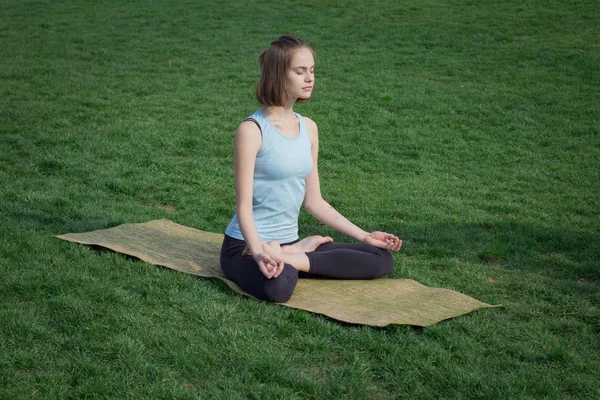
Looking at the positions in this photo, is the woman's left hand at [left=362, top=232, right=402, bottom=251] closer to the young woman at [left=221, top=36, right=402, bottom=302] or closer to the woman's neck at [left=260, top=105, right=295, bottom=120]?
the young woman at [left=221, top=36, right=402, bottom=302]

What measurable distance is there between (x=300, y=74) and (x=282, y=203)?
33.4 inches

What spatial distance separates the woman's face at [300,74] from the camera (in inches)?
181

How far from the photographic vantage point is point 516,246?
258 inches

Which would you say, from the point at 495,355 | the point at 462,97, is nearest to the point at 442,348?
the point at 495,355

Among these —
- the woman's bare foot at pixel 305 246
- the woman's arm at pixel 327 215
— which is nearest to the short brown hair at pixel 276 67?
the woman's arm at pixel 327 215

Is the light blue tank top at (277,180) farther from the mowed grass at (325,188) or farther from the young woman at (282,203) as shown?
the mowed grass at (325,188)

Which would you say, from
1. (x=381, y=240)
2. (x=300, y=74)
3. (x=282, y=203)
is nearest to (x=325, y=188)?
(x=381, y=240)

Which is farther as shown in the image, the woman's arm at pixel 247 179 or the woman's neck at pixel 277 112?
the woman's neck at pixel 277 112

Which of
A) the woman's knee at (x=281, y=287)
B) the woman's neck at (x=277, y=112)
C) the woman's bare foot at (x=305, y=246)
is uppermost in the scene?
the woman's neck at (x=277, y=112)

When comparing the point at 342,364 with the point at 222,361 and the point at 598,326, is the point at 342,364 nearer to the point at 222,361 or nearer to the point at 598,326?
the point at 222,361

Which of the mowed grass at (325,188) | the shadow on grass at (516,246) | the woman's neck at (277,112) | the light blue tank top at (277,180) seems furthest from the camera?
the shadow on grass at (516,246)

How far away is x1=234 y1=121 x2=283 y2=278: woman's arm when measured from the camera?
4.52 m

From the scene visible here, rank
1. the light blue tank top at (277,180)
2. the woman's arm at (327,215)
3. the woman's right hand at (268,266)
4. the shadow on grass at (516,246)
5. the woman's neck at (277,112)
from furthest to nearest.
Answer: the shadow on grass at (516,246) < the woman's arm at (327,215) < the woman's neck at (277,112) < the light blue tank top at (277,180) < the woman's right hand at (268,266)

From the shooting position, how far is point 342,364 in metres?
3.80
